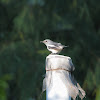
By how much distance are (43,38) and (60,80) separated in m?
2.38

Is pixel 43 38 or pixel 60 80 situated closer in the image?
pixel 60 80

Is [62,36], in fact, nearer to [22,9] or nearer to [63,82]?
[22,9]

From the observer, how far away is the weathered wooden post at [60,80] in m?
1.28

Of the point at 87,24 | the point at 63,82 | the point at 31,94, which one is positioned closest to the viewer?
the point at 63,82

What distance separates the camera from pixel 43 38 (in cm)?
366

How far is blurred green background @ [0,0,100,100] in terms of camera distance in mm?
3527

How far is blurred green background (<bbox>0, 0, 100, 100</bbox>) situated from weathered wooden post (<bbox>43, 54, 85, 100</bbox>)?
2.06 meters

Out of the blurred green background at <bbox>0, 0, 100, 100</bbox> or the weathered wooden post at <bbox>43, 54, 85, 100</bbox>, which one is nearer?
the weathered wooden post at <bbox>43, 54, 85, 100</bbox>

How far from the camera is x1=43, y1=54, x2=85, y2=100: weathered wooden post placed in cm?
128

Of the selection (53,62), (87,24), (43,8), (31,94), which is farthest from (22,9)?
(53,62)

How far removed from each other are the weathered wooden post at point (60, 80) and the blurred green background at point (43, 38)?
2.06m

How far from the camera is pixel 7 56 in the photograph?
3.66 m

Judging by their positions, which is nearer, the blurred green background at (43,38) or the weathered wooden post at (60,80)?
the weathered wooden post at (60,80)

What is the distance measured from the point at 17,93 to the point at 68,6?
1193mm
